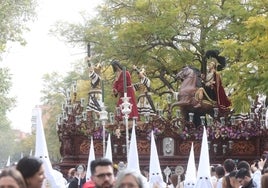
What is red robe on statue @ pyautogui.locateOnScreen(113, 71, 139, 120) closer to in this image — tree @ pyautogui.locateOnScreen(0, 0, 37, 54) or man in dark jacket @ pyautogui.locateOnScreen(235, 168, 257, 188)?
tree @ pyautogui.locateOnScreen(0, 0, 37, 54)

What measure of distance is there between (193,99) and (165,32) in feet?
33.1

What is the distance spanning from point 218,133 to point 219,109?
164cm

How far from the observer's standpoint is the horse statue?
87.2ft

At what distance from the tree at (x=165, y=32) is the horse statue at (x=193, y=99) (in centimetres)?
836

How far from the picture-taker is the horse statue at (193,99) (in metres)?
26.6

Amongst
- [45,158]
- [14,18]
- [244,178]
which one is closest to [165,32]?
[14,18]

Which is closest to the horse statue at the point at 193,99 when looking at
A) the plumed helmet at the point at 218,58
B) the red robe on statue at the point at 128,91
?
the plumed helmet at the point at 218,58

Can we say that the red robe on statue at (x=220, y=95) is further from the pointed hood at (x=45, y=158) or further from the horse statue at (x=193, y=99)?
the pointed hood at (x=45, y=158)

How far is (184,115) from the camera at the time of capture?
2720 cm

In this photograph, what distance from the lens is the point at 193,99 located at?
87.6ft

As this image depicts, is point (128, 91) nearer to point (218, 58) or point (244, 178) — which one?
point (218, 58)

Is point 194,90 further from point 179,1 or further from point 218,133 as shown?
point 179,1

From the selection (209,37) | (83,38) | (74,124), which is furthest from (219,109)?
(83,38)

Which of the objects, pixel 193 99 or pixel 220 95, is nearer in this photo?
pixel 193 99
